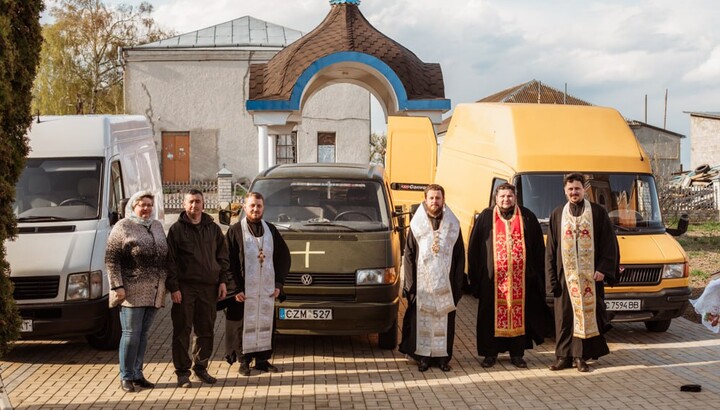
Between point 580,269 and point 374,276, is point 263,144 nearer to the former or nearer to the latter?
point 374,276

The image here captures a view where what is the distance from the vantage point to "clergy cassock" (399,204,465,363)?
869 centimetres

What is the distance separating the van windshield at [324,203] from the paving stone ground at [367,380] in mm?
1404

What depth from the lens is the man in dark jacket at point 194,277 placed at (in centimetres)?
781

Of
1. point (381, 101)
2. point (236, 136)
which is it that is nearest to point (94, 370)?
point (381, 101)

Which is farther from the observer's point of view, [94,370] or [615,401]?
[94,370]

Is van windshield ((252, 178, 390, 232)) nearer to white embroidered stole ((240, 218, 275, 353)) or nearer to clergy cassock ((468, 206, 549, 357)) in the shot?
white embroidered stole ((240, 218, 275, 353))

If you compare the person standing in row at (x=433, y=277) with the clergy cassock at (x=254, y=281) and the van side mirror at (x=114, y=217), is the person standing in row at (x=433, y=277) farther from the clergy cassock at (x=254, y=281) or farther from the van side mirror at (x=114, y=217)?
the van side mirror at (x=114, y=217)

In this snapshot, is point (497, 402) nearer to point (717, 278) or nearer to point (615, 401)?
point (615, 401)

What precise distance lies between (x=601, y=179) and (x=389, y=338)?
3.22m

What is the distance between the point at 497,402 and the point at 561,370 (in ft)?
5.04

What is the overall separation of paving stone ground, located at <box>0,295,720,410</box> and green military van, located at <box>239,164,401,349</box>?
434 mm

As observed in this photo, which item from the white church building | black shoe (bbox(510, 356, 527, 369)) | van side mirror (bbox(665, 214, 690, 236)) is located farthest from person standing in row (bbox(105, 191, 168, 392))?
the white church building

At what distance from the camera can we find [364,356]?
370 inches

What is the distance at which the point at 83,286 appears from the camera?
8930mm
